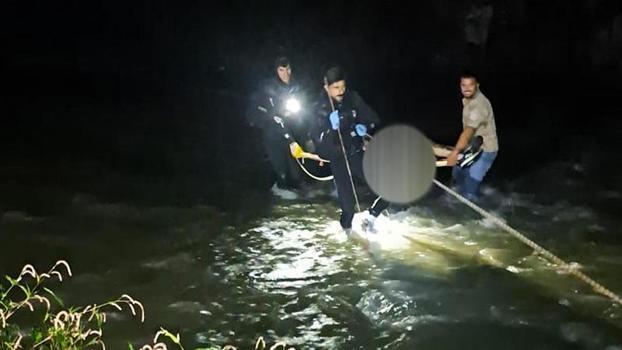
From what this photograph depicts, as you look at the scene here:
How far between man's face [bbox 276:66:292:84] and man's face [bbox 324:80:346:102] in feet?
6.09

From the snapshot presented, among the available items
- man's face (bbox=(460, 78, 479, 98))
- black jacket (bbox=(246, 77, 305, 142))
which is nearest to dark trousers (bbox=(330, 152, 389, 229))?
man's face (bbox=(460, 78, 479, 98))

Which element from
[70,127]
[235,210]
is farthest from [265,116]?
[70,127]

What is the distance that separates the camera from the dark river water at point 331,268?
672 cm

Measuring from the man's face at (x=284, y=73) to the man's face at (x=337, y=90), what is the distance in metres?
1.86

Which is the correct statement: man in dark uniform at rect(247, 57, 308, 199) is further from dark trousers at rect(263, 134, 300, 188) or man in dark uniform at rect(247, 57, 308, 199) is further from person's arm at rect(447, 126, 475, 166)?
person's arm at rect(447, 126, 475, 166)

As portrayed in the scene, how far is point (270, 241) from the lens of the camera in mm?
8961

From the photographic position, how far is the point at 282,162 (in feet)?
36.2

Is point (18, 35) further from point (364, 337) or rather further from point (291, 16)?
point (364, 337)

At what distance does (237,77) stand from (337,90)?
1612cm

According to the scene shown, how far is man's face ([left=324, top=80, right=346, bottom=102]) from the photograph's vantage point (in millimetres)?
8125

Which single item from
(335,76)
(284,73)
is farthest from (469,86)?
(284,73)

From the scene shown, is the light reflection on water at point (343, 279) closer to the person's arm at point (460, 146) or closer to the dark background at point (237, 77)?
the person's arm at point (460, 146)

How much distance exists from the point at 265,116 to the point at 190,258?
2765 mm

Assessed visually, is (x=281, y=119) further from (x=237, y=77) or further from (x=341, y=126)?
(x=237, y=77)
